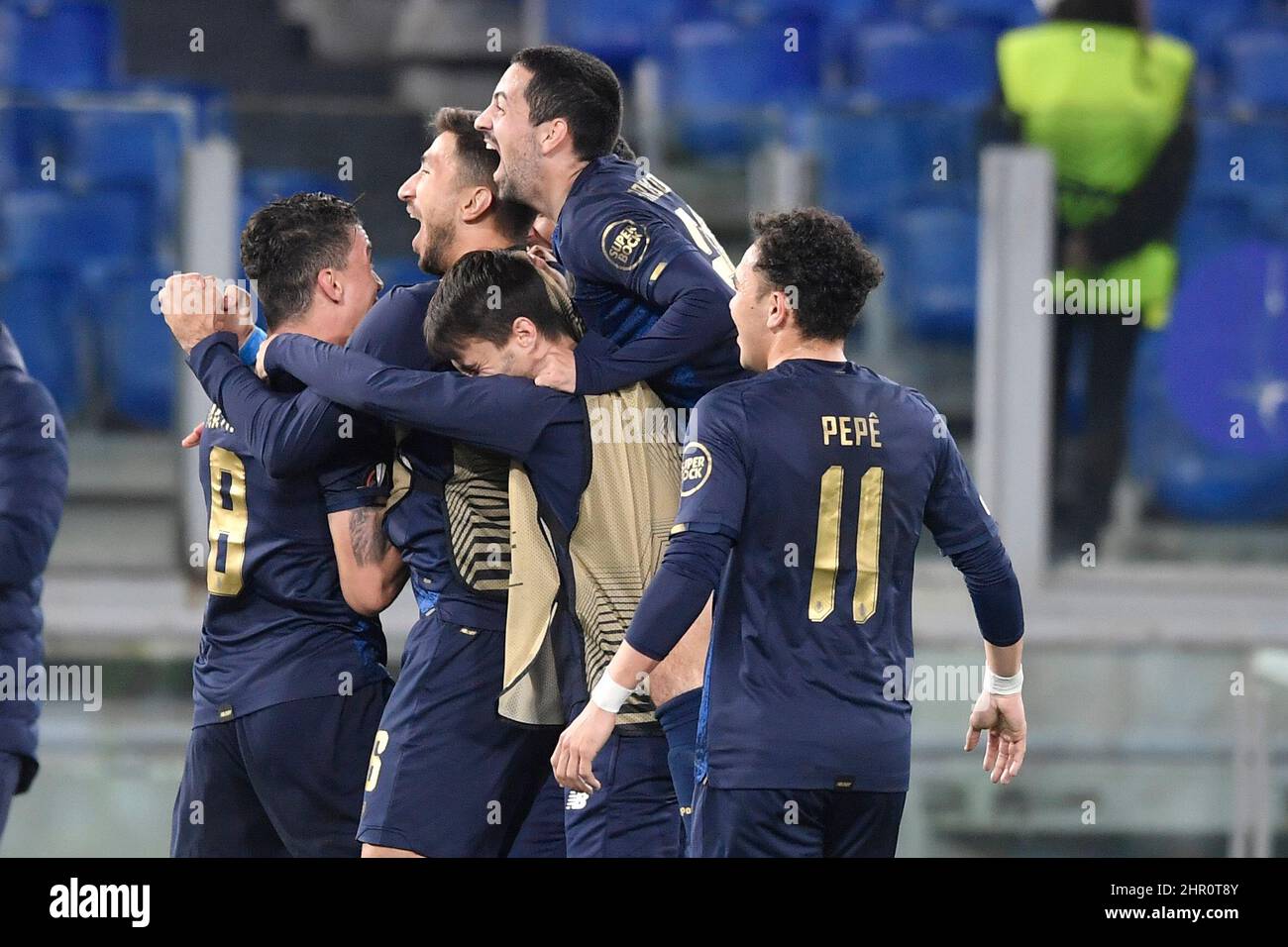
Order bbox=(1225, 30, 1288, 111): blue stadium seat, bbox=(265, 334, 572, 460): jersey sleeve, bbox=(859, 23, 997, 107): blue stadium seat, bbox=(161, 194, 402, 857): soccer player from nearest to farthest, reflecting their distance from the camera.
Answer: bbox=(265, 334, 572, 460): jersey sleeve → bbox=(161, 194, 402, 857): soccer player → bbox=(859, 23, 997, 107): blue stadium seat → bbox=(1225, 30, 1288, 111): blue stadium seat

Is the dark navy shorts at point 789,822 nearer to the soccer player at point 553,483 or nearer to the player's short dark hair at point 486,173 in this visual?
the soccer player at point 553,483

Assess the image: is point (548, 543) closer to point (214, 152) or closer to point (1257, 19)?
point (214, 152)

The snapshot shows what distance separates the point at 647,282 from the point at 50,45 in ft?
17.3

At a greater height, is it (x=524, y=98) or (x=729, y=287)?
(x=524, y=98)

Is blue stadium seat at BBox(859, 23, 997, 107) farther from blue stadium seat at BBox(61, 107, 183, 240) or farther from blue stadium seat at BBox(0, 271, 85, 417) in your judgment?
blue stadium seat at BBox(0, 271, 85, 417)

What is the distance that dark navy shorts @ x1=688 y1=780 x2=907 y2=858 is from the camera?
8.36 feet

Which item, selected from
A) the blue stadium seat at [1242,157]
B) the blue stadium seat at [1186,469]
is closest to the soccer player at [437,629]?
the blue stadium seat at [1186,469]

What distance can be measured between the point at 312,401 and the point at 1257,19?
6018 mm

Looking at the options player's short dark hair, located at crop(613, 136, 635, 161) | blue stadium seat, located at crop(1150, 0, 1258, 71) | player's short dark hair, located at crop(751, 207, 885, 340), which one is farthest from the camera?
blue stadium seat, located at crop(1150, 0, 1258, 71)

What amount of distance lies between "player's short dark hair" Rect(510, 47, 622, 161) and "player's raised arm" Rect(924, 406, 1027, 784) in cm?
88

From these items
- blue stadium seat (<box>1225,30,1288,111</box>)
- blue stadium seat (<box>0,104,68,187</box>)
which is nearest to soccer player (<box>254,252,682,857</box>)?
blue stadium seat (<box>0,104,68,187</box>)

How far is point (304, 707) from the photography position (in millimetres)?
2969
